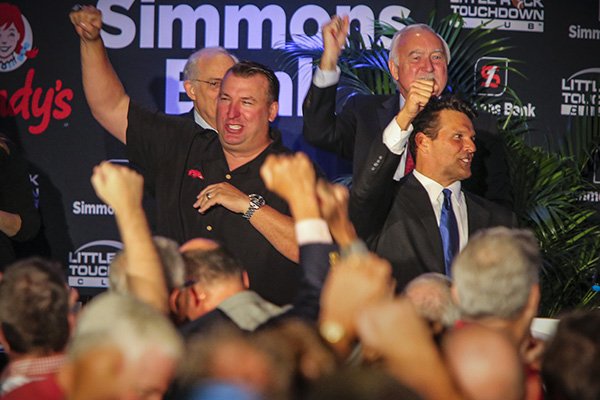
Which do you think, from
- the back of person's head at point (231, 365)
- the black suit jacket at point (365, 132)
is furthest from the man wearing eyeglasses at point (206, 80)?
the back of person's head at point (231, 365)

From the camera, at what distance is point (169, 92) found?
21.5ft

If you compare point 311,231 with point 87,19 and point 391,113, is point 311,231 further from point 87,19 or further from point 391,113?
point 391,113

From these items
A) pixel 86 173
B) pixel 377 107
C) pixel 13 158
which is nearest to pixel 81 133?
pixel 86 173

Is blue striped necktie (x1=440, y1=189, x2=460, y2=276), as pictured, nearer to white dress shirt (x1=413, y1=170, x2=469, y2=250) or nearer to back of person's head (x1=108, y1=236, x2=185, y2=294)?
white dress shirt (x1=413, y1=170, x2=469, y2=250)

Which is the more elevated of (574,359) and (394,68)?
(394,68)

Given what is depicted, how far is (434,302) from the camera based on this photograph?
3010mm

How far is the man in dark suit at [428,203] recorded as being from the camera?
4.25 metres

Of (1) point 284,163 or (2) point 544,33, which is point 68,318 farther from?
(2) point 544,33

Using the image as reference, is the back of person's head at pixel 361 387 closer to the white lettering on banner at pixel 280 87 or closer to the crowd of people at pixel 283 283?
the crowd of people at pixel 283 283

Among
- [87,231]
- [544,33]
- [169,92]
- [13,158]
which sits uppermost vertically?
[544,33]

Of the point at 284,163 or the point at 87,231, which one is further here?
the point at 87,231

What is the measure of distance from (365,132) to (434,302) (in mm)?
1892

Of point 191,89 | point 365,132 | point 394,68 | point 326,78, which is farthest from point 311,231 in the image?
point 191,89

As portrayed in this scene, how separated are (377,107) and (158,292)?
2564 millimetres
